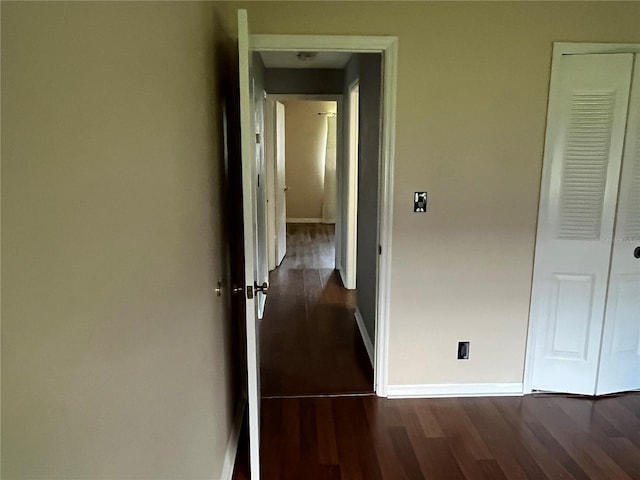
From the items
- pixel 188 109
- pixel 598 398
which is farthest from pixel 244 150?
pixel 598 398

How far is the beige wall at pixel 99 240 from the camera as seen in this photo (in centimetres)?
68

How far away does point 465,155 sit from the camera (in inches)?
110

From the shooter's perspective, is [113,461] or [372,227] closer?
[113,461]

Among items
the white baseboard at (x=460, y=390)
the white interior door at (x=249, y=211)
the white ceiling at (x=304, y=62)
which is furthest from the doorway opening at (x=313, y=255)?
the white interior door at (x=249, y=211)

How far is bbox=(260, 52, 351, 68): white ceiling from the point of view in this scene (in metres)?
4.72

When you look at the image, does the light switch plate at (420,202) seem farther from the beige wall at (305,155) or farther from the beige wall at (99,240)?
the beige wall at (305,155)

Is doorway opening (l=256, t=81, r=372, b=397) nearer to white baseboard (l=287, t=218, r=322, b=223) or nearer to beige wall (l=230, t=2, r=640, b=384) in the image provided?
white baseboard (l=287, t=218, r=322, b=223)

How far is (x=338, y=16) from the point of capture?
261 centimetres

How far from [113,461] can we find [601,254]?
2.80m

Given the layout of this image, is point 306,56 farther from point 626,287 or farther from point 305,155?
point 305,155

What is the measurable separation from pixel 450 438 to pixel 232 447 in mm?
1128

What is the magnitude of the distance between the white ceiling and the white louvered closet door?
8.00ft

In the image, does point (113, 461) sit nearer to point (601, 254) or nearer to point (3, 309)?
point (3, 309)

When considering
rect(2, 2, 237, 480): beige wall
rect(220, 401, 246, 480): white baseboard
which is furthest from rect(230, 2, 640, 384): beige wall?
rect(2, 2, 237, 480): beige wall
